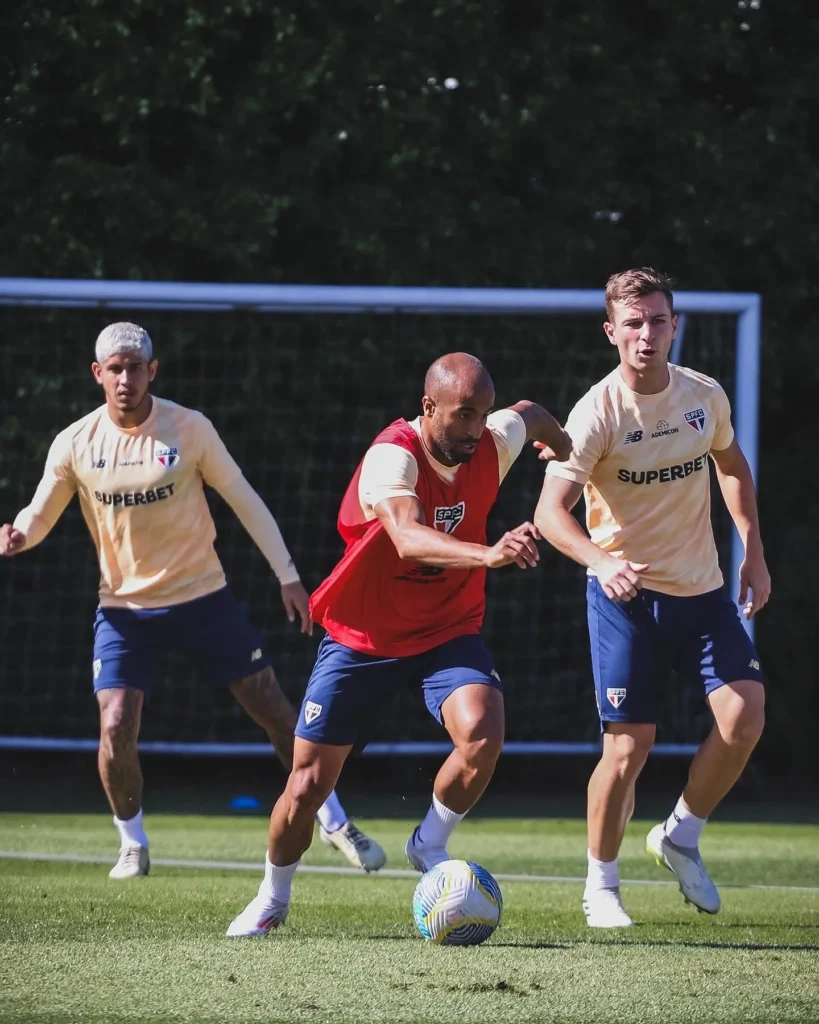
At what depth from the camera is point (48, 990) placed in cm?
426

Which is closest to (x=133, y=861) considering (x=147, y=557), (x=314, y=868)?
(x=314, y=868)

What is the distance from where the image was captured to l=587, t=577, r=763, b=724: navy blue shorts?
575cm

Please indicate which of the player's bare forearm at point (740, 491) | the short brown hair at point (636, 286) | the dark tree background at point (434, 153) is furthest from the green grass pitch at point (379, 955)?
the dark tree background at point (434, 153)

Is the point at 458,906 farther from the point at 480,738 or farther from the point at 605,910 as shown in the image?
the point at 605,910

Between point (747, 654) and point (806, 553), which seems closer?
point (747, 654)

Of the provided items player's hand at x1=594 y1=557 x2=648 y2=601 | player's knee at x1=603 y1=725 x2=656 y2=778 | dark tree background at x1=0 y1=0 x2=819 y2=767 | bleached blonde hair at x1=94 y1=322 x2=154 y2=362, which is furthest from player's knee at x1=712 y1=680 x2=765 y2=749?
dark tree background at x1=0 y1=0 x2=819 y2=767

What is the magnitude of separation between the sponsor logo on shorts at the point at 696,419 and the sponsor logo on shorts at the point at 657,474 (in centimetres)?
12

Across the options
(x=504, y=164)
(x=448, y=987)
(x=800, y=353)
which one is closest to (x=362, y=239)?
(x=504, y=164)

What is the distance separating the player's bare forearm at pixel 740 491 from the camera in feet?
20.0

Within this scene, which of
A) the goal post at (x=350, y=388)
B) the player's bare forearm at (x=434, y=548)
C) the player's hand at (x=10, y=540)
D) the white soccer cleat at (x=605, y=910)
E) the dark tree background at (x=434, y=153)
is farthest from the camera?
the dark tree background at (x=434, y=153)

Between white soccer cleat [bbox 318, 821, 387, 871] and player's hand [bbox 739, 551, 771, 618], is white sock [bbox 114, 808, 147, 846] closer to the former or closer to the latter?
white soccer cleat [bbox 318, 821, 387, 871]

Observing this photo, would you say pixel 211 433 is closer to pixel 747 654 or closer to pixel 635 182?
pixel 747 654

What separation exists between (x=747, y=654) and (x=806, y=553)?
575 cm

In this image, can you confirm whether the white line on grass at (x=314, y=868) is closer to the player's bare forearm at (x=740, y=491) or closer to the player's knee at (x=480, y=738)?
the player's bare forearm at (x=740, y=491)
